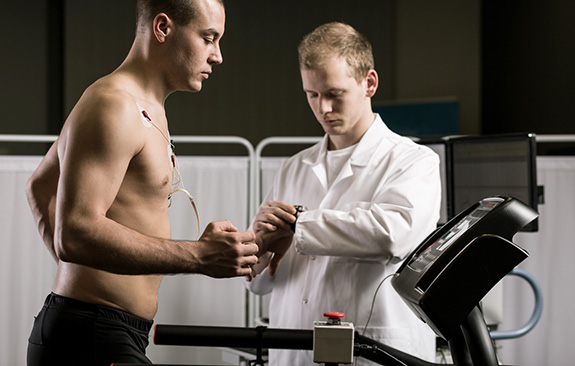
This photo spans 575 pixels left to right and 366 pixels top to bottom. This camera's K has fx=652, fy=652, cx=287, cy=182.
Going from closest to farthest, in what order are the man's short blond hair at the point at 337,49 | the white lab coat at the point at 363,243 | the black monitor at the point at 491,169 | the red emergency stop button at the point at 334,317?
1. the red emergency stop button at the point at 334,317
2. the white lab coat at the point at 363,243
3. the man's short blond hair at the point at 337,49
4. the black monitor at the point at 491,169

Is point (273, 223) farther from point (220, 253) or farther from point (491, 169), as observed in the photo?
point (491, 169)

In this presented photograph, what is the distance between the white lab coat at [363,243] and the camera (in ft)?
5.49

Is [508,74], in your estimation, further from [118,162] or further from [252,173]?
[118,162]

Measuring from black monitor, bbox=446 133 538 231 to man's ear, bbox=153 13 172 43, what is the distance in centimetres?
155

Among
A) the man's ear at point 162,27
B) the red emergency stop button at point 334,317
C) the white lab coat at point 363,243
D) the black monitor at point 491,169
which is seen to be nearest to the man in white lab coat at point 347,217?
the white lab coat at point 363,243

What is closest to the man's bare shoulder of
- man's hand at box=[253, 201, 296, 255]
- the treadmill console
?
man's hand at box=[253, 201, 296, 255]

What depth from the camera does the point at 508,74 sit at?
5.79 m

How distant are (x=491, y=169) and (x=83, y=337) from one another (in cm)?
Answer: 178

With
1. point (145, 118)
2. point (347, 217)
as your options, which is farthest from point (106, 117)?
point (347, 217)

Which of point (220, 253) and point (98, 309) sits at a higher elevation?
point (220, 253)

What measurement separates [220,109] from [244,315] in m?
3.62

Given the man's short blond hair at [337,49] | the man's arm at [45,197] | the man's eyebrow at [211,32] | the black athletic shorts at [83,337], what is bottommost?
the black athletic shorts at [83,337]

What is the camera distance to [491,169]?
2.56m

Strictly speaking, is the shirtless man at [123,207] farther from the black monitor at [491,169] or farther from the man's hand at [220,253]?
the black monitor at [491,169]
